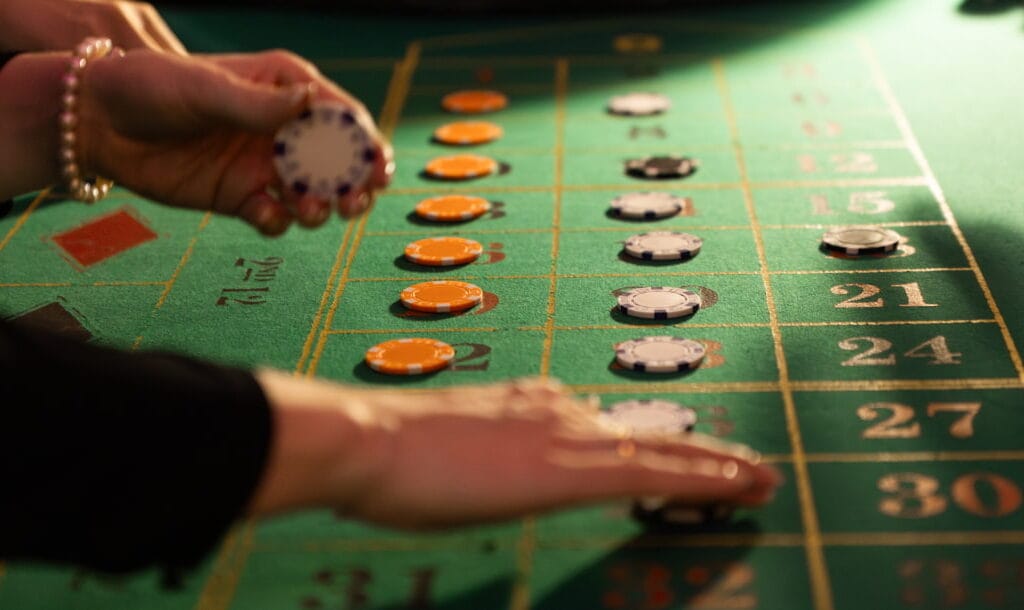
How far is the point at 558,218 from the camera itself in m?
4.42

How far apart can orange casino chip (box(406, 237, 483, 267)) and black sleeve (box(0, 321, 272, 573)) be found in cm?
197

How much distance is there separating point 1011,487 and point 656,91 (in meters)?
3.16

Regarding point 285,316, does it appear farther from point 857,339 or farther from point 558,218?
point 857,339

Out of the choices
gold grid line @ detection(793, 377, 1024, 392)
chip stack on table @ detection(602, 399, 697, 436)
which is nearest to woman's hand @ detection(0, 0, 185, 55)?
chip stack on table @ detection(602, 399, 697, 436)

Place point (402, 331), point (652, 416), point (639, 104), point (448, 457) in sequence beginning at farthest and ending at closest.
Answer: point (639, 104) → point (402, 331) → point (652, 416) → point (448, 457)

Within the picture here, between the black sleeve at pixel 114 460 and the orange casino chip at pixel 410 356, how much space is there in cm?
128

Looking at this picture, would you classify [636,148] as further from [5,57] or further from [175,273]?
[5,57]

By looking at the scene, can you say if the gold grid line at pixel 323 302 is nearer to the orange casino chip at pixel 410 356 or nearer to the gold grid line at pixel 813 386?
the orange casino chip at pixel 410 356

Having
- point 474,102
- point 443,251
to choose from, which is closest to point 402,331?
point 443,251

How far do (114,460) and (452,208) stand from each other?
2537 mm

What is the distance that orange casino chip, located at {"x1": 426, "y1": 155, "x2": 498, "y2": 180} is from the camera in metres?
4.78

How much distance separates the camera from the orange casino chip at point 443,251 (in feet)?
13.2

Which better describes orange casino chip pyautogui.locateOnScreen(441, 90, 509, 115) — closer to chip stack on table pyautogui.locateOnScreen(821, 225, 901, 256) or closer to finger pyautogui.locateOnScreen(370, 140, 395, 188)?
chip stack on table pyautogui.locateOnScreen(821, 225, 901, 256)

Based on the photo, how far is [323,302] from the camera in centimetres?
382
